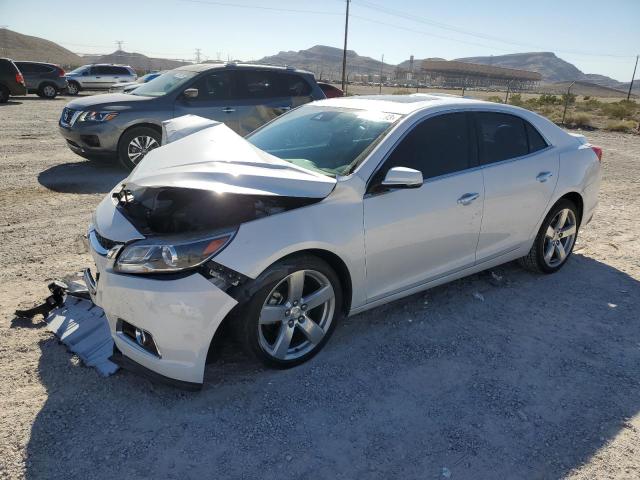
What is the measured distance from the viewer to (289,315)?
3.08 meters

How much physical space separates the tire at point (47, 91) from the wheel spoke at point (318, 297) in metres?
24.6

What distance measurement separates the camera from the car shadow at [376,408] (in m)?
2.48

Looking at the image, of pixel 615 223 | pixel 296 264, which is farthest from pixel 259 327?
pixel 615 223

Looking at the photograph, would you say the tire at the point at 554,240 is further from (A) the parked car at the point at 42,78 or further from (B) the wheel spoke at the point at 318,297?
(A) the parked car at the point at 42,78

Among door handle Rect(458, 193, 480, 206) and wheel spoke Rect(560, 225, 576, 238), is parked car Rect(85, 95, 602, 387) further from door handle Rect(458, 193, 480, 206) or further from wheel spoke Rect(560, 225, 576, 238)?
wheel spoke Rect(560, 225, 576, 238)

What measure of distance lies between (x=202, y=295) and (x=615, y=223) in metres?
6.02

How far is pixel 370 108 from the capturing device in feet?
12.9

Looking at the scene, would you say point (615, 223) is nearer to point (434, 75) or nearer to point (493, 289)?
point (493, 289)

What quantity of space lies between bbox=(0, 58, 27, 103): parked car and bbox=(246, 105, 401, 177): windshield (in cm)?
1929

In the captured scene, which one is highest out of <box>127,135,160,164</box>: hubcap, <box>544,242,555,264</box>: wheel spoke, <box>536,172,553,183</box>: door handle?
<box>536,172,553,183</box>: door handle

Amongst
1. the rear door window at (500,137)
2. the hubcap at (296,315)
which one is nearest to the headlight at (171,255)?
the hubcap at (296,315)

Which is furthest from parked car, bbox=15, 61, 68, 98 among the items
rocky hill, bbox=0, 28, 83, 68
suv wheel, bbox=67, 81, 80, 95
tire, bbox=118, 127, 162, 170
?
rocky hill, bbox=0, 28, 83, 68

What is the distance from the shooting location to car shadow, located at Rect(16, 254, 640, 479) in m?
2.48

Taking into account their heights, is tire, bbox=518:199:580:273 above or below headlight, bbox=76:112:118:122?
below
